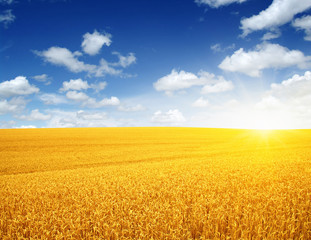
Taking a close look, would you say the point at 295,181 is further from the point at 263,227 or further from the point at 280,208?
the point at 263,227

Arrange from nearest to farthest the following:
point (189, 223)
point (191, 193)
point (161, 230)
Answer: point (161, 230) < point (189, 223) < point (191, 193)

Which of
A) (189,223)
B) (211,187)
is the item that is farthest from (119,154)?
(189,223)

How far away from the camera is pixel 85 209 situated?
497 centimetres

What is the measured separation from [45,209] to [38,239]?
1748 mm

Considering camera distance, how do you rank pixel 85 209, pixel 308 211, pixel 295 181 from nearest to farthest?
pixel 308 211 → pixel 85 209 → pixel 295 181

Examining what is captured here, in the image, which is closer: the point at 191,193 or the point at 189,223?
the point at 189,223

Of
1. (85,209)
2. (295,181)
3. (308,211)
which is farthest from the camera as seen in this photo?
(295,181)

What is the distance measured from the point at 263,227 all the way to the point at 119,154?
19.5 m

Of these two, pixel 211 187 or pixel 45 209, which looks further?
pixel 211 187

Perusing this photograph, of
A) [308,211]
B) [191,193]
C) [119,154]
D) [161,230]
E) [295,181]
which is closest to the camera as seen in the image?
[161,230]

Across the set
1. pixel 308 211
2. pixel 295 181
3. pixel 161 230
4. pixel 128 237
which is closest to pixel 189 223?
pixel 161 230

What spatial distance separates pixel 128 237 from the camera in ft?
12.0

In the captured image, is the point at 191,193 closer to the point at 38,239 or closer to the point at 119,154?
the point at 38,239

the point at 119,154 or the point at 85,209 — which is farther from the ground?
the point at 85,209
